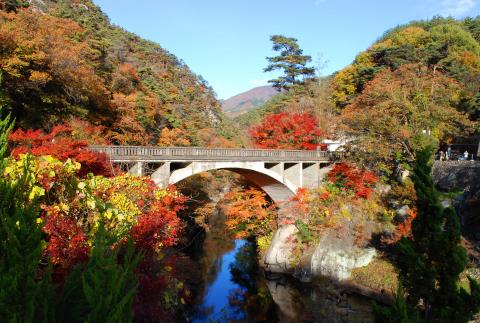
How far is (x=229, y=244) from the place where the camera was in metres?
31.1

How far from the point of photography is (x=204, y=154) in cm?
2081

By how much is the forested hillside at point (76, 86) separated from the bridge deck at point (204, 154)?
5.98 metres

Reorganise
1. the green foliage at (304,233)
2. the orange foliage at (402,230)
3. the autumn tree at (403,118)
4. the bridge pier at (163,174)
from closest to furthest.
A: the orange foliage at (402,230)
the bridge pier at (163,174)
the autumn tree at (403,118)
the green foliage at (304,233)

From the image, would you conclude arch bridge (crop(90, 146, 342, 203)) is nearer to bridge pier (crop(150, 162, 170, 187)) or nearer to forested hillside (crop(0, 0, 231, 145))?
bridge pier (crop(150, 162, 170, 187))

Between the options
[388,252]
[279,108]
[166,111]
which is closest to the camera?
[388,252]

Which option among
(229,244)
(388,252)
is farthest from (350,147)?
(229,244)

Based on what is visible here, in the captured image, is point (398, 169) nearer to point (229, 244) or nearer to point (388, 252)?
point (388, 252)

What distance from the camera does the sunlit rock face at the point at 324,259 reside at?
20.0 m

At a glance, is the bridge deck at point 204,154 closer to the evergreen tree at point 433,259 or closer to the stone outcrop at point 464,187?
the stone outcrop at point 464,187

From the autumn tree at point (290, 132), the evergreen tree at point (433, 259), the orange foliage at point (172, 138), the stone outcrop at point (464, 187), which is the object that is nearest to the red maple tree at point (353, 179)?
the autumn tree at point (290, 132)

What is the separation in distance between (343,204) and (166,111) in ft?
74.1

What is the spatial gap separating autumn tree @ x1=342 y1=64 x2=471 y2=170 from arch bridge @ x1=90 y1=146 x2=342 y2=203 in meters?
4.09

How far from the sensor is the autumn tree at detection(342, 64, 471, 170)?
22.5m

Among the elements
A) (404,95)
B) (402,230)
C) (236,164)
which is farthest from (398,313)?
(404,95)
